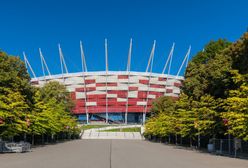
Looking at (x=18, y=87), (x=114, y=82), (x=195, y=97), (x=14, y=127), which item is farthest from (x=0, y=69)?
(x=114, y=82)

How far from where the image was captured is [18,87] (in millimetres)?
40062

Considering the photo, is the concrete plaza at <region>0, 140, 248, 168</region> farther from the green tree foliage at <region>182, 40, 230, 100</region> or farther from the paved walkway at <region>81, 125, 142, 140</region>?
the paved walkway at <region>81, 125, 142, 140</region>

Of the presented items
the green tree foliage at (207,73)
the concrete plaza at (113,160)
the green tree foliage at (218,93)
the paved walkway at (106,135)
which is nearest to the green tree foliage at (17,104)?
the concrete plaza at (113,160)

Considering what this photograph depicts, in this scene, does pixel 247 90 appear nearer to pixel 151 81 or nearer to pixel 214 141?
pixel 214 141

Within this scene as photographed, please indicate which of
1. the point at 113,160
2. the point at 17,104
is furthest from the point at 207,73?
the point at 113,160

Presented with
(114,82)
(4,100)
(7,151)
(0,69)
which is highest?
(114,82)

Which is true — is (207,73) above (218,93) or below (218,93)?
above

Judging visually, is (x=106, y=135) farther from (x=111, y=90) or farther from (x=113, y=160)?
(x=113, y=160)

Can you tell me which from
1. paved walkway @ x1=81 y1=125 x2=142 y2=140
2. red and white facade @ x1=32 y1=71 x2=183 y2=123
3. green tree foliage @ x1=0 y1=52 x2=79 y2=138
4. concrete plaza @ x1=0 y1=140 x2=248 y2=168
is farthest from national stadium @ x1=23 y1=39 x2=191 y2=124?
concrete plaza @ x1=0 y1=140 x2=248 y2=168

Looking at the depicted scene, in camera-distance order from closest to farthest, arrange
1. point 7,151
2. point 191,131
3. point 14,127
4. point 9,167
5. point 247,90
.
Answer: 1. point 9,167
2. point 247,90
3. point 7,151
4. point 14,127
5. point 191,131

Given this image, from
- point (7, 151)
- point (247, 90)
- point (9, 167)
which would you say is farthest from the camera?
point (7, 151)

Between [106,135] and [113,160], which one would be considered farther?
[106,135]

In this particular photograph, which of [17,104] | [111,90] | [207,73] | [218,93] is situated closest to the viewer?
[17,104]

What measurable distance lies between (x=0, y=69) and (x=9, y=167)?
22445 mm
